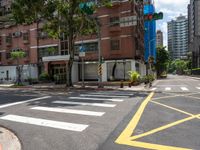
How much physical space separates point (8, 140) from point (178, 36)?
186718mm

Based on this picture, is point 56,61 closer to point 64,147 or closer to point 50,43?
point 50,43

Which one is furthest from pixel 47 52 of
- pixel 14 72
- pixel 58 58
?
pixel 14 72

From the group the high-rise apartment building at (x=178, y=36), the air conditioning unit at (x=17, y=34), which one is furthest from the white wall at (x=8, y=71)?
the high-rise apartment building at (x=178, y=36)

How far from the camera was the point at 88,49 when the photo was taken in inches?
1470

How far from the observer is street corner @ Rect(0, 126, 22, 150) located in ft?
19.6

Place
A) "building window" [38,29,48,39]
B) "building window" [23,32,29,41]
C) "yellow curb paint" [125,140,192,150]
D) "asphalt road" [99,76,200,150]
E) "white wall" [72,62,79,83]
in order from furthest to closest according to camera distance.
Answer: "building window" [23,32,29,41] → "building window" [38,29,48,39] → "white wall" [72,62,79,83] → "asphalt road" [99,76,200,150] → "yellow curb paint" [125,140,192,150]

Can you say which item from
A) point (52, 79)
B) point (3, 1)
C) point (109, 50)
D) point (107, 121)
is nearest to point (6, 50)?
point (3, 1)

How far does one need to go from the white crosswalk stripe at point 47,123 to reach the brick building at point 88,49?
23675mm

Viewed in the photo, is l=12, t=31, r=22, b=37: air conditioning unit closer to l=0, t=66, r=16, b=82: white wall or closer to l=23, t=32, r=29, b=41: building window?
l=23, t=32, r=29, b=41: building window

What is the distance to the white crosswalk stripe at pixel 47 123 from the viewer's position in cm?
762

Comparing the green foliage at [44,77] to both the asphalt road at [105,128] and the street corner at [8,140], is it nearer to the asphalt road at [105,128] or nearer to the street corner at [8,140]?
the asphalt road at [105,128]

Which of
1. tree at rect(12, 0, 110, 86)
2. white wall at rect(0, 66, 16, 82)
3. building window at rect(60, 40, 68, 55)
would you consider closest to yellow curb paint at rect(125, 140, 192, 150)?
tree at rect(12, 0, 110, 86)

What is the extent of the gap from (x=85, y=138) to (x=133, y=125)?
6.37 ft

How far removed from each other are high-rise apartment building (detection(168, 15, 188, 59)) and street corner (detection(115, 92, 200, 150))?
178m
